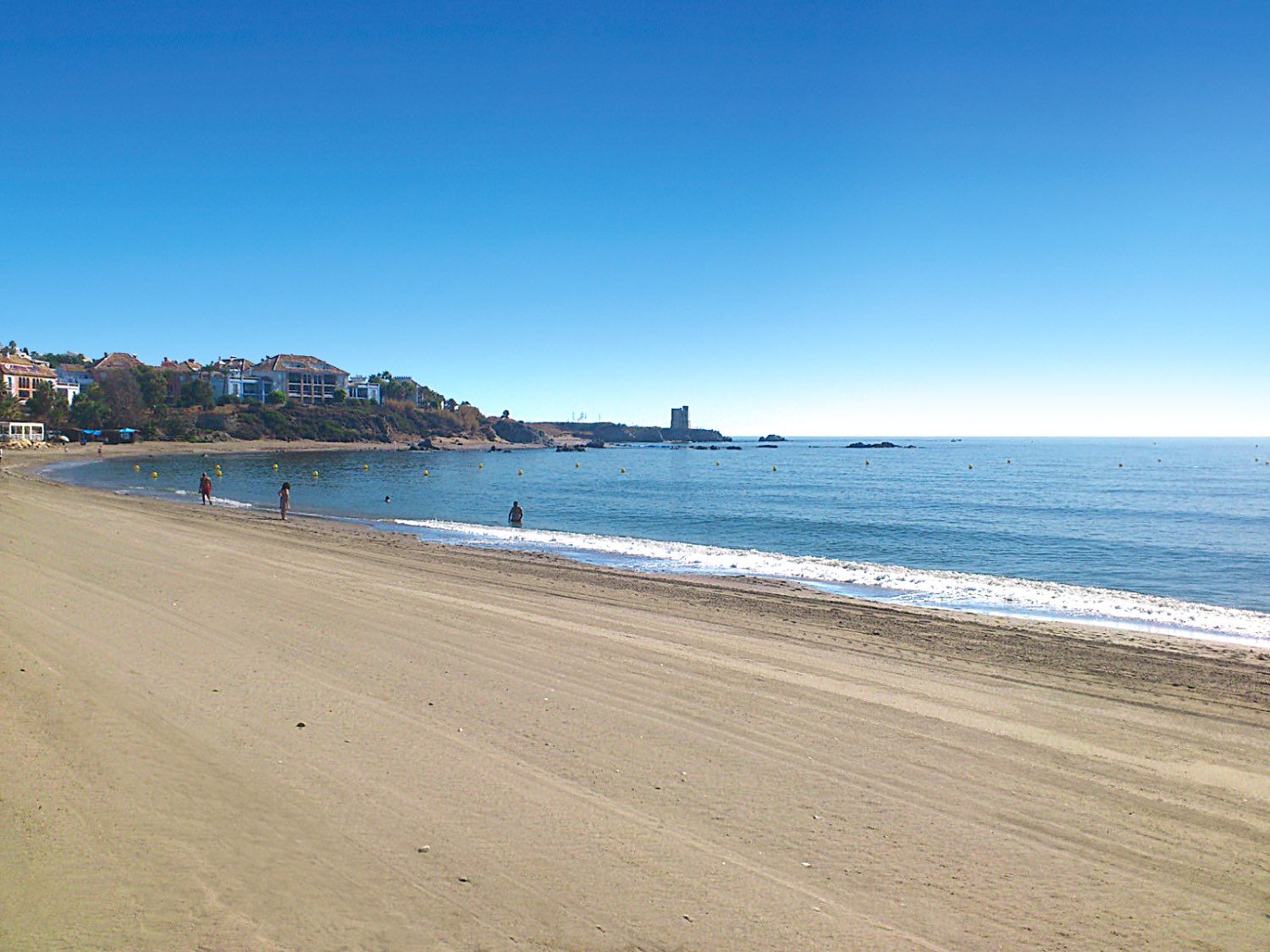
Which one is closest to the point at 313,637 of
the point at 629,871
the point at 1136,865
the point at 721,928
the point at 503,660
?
the point at 503,660

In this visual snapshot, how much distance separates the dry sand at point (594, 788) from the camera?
14.3ft

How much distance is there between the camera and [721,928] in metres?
4.35

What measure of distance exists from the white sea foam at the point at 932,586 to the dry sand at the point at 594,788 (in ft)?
14.5

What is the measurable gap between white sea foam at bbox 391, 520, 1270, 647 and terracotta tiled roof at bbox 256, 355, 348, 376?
141851mm

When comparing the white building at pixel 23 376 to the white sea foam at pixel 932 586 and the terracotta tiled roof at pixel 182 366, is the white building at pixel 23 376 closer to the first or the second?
the terracotta tiled roof at pixel 182 366

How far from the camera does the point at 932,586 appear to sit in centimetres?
2041

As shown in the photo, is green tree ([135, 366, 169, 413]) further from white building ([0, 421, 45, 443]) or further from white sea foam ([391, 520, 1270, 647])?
white sea foam ([391, 520, 1270, 647])

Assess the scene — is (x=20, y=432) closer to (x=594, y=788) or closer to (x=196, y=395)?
(x=196, y=395)

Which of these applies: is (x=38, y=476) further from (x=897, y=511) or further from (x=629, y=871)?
(x=629, y=871)

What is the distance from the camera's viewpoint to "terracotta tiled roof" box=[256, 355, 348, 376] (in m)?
155

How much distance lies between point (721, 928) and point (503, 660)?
599 centimetres

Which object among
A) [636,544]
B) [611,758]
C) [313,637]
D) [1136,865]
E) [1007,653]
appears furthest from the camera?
[636,544]

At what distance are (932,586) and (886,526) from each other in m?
15.3

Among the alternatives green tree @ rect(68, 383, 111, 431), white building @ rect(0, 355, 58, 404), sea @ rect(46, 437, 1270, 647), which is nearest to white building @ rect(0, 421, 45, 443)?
green tree @ rect(68, 383, 111, 431)
